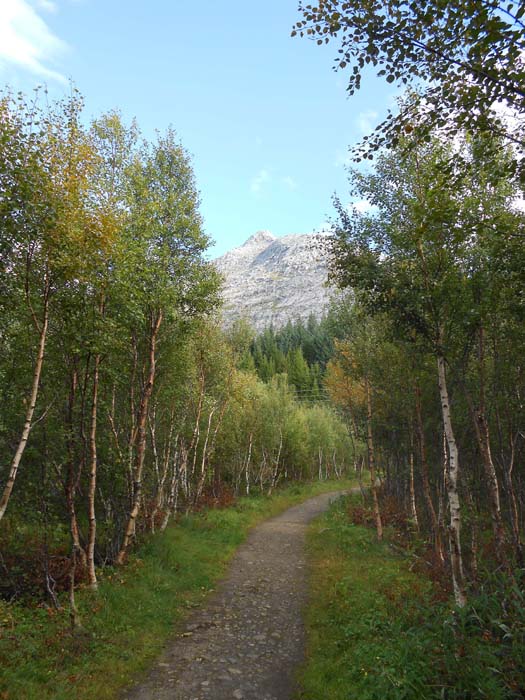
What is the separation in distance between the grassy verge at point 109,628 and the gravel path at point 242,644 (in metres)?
0.58

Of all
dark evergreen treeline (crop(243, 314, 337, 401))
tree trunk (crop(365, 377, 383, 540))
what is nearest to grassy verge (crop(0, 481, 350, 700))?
tree trunk (crop(365, 377, 383, 540))

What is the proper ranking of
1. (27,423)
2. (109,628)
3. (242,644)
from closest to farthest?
(27,423), (109,628), (242,644)

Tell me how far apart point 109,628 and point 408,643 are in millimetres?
6824

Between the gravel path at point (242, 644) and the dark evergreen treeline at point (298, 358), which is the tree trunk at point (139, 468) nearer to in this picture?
the gravel path at point (242, 644)

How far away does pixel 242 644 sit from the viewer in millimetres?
9766

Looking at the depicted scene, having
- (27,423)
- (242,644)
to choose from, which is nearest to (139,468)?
(27,423)

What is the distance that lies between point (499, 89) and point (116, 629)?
12.9m

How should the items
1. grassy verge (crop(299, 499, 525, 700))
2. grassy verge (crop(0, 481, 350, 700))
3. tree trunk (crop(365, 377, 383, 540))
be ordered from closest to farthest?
grassy verge (crop(299, 499, 525, 700)) < grassy verge (crop(0, 481, 350, 700)) < tree trunk (crop(365, 377, 383, 540))

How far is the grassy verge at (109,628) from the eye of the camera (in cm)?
743

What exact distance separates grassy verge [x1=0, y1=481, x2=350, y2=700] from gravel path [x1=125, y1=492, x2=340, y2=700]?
576 millimetres

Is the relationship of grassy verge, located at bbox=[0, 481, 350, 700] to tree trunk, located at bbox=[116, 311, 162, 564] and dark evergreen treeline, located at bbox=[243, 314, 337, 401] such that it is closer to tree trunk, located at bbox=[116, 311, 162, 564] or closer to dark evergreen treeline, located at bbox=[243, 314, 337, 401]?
tree trunk, located at bbox=[116, 311, 162, 564]

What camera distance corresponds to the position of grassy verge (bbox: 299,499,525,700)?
6.15 metres

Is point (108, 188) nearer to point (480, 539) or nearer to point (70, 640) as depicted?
point (70, 640)

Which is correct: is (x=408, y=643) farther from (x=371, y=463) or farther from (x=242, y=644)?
(x=371, y=463)
